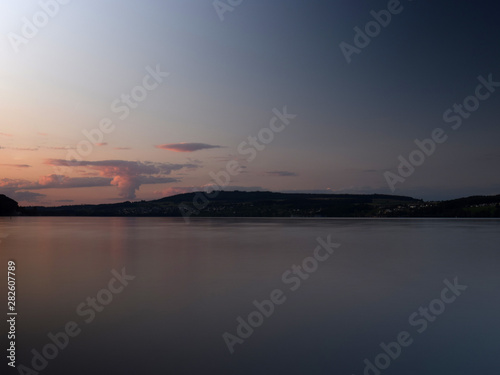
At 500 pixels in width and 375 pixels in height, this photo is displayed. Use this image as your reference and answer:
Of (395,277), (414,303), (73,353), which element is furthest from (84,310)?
(395,277)

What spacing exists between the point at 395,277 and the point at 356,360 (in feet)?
44.4

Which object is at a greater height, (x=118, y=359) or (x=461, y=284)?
(x=118, y=359)

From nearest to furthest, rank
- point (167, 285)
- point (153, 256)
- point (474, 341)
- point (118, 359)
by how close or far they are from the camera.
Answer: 1. point (118, 359)
2. point (474, 341)
3. point (167, 285)
4. point (153, 256)

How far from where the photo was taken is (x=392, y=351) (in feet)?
34.6

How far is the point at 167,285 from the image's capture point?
762 inches

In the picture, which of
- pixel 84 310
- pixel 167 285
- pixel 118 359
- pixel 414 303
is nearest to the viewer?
pixel 118 359

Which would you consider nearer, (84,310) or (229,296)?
(84,310)

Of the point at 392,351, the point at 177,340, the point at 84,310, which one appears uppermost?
the point at 84,310

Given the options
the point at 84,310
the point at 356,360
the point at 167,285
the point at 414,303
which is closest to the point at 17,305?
the point at 84,310

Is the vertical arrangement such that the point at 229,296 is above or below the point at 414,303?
above

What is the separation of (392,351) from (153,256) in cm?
2510

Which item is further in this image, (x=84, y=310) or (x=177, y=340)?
(x=84, y=310)

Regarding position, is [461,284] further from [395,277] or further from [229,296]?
[229,296]

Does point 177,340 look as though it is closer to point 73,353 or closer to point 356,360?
point 73,353
